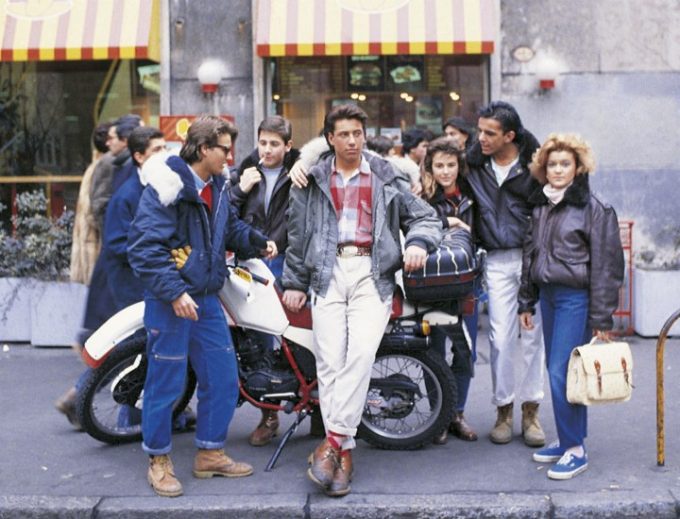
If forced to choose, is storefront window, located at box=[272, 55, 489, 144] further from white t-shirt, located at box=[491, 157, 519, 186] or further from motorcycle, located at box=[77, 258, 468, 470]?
motorcycle, located at box=[77, 258, 468, 470]

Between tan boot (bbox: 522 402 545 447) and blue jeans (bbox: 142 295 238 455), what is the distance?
69.7 inches

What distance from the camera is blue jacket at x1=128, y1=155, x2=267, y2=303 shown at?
199 inches

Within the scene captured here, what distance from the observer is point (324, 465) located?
5.21m

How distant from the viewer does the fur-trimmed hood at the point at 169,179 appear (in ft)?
16.7

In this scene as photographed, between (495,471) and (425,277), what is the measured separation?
44.4 inches

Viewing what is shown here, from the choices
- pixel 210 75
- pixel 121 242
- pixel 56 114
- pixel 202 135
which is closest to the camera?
pixel 202 135

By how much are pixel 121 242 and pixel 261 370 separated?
4.12 feet

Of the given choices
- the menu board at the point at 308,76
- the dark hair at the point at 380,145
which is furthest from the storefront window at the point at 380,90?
the dark hair at the point at 380,145

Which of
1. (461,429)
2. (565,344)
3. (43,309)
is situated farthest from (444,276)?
(43,309)

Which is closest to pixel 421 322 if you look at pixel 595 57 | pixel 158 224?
pixel 158 224

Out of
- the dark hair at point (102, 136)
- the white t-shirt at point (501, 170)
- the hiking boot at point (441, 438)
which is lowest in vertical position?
the hiking boot at point (441, 438)

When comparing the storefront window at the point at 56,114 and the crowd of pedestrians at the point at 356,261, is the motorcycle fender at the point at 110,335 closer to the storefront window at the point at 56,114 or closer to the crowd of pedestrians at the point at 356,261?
the crowd of pedestrians at the point at 356,261

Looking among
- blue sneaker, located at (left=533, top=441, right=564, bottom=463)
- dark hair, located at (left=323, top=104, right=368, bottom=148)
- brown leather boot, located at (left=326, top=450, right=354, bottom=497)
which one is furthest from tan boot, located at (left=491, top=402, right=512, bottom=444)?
dark hair, located at (left=323, top=104, right=368, bottom=148)

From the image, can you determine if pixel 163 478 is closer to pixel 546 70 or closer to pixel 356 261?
pixel 356 261
